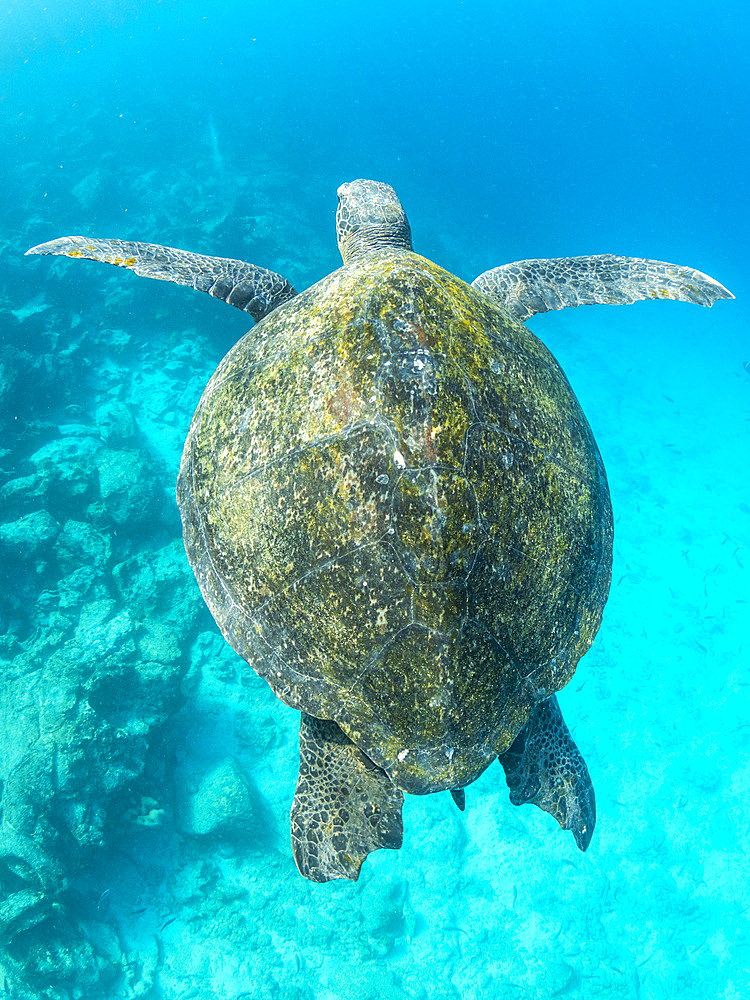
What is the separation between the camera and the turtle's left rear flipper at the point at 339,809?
272 centimetres

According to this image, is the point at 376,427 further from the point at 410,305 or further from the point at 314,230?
the point at 314,230

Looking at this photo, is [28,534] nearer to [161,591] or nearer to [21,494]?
[21,494]

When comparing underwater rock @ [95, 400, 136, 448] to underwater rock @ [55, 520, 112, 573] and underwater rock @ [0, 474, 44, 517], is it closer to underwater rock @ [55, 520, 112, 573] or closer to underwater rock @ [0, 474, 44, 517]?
underwater rock @ [0, 474, 44, 517]

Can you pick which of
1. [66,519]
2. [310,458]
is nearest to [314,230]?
[66,519]

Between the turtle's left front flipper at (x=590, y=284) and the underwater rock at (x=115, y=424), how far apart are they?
7152 millimetres

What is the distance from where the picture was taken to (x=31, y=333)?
395 inches

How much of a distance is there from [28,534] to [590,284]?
24.6 feet

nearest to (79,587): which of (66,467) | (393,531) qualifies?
(66,467)

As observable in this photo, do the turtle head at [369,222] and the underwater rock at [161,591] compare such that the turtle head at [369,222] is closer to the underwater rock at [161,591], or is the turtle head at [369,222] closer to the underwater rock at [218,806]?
the underwater rock at [161,591]

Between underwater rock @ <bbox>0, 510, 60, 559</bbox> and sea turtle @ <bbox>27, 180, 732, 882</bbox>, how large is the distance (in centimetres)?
581

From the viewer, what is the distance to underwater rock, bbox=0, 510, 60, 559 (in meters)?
7.39

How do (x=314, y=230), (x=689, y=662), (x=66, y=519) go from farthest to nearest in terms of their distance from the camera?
1. (x=314, y=230)
2. (x=689, y=662)
3. (x=66, y=519)

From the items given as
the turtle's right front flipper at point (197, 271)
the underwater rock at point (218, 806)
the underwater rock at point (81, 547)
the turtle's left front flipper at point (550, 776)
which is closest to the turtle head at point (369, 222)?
the turtle's right front flipper at point (197, 271)

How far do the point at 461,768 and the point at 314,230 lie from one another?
1311 cm
